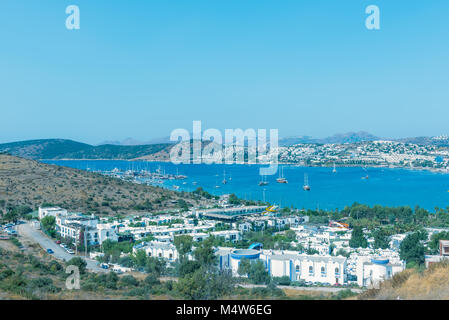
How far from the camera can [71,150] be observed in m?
72.2

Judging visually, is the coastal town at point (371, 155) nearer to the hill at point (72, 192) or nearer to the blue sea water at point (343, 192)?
the blue sea water at point (343, 192)

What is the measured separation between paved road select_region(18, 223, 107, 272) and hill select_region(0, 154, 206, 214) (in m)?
2.97

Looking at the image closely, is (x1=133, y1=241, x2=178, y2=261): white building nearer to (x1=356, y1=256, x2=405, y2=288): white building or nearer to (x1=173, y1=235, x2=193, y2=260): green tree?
(x1=173, y1=235, x2=193, y2=260): green tree

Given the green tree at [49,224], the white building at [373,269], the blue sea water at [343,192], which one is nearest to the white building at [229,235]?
the white building at [373,269]

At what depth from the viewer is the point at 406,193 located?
27.2 m

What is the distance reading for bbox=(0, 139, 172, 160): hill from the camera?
64.9 metres

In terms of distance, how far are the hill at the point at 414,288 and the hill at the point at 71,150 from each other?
6373 centimetres

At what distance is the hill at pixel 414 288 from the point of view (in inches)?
109

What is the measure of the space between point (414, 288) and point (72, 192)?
16188mm
